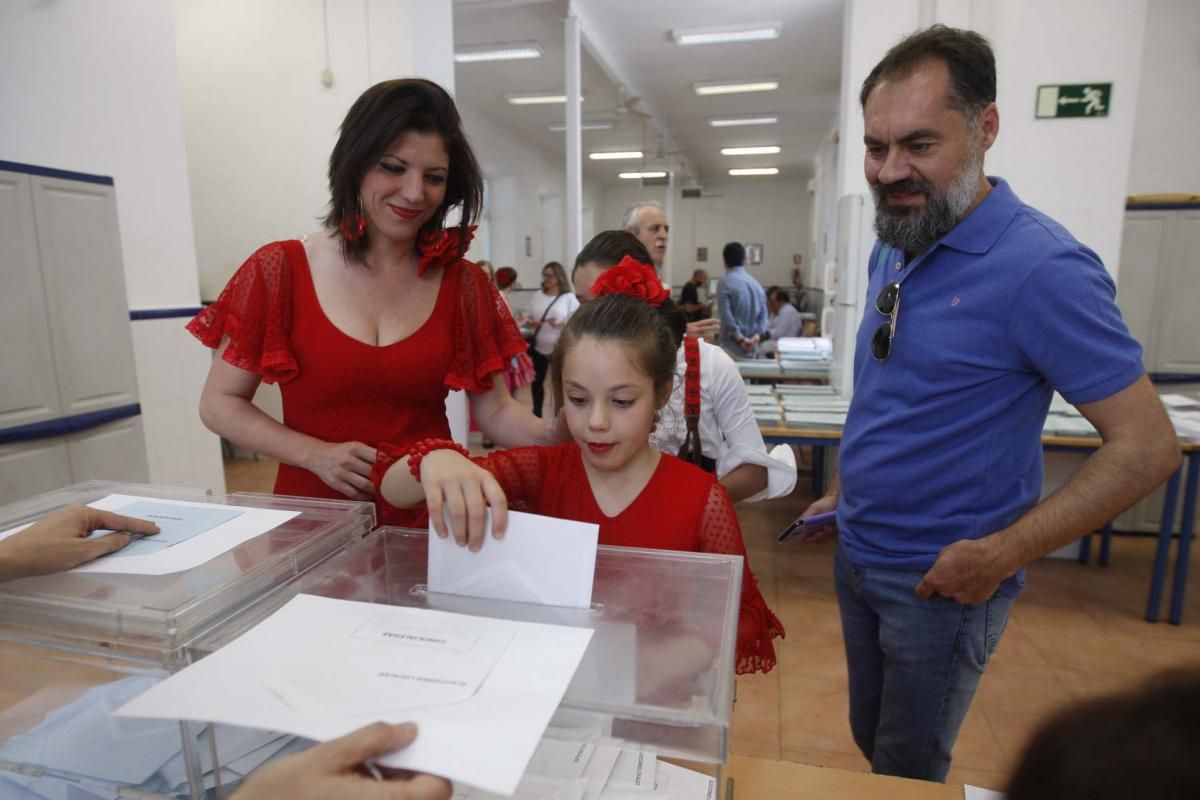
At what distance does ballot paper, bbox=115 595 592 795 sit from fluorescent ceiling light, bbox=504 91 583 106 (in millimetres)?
8981

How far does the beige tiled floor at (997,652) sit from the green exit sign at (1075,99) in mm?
2277

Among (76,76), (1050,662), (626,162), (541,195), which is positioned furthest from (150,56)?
(626,162)

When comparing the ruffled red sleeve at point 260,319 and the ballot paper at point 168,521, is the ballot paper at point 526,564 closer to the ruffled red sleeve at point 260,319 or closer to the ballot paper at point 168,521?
the ballot paper at point 168,521

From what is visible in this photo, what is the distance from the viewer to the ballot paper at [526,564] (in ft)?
2.48

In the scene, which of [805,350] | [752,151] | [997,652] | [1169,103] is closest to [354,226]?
[997,652]

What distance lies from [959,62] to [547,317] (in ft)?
17.5

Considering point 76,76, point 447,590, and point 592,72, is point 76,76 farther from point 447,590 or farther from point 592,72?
point 592,72

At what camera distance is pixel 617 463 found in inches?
46.8

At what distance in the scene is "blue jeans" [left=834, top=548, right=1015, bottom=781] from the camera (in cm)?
Answer: 135

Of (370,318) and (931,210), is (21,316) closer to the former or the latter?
(370,318)

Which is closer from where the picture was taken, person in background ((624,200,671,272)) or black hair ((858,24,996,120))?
black hair ((858,24,996,120))

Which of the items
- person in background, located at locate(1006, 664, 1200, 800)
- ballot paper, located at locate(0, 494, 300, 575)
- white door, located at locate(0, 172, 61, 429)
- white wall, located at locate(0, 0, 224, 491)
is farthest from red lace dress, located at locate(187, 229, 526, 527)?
white wall, located at locate(0, 0, 224, 491)

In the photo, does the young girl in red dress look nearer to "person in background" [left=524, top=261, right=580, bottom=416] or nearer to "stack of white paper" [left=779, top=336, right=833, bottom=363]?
"stack of white paper" [left=779, top=336, right=833, bottom=363]

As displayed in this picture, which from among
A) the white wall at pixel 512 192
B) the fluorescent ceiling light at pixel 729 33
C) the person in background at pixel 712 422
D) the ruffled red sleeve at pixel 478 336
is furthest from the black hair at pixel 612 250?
the white wall at pixel 512 192
